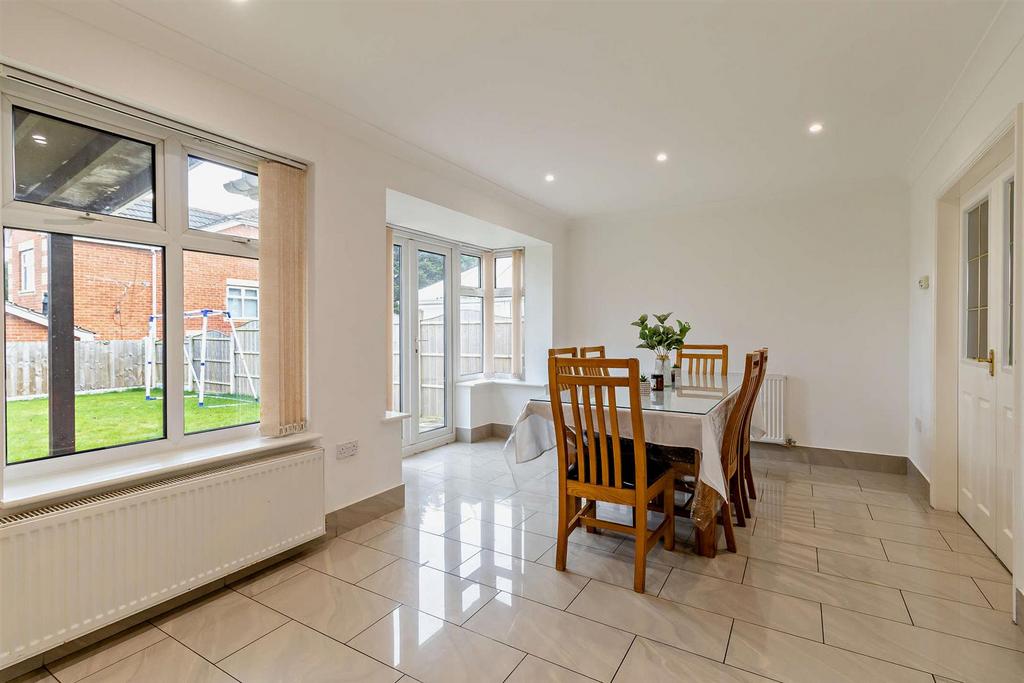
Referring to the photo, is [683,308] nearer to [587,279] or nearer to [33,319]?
[587,279]

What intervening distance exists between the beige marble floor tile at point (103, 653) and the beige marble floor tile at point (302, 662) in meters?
0.44

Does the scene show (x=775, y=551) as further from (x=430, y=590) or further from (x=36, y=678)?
(x=36, y=678)

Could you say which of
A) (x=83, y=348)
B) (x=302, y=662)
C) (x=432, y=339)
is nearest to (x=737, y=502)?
(x=302, y=662)

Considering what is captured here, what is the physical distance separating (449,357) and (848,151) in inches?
160

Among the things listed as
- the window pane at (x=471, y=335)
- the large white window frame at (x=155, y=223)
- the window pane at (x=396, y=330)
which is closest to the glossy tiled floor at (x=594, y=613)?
the large white window frame at (x=155, y=223)

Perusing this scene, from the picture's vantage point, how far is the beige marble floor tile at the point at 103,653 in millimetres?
1877

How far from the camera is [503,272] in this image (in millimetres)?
6086

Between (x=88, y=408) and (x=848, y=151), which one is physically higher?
(x=848, y=151)

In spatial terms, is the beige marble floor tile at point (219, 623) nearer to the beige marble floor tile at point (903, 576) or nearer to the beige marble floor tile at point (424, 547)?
the beige marble floor tile at point (424, 547)

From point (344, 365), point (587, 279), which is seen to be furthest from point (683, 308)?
point (344, 365)

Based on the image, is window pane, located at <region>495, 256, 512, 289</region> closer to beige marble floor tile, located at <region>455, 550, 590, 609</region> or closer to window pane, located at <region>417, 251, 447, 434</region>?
window pane, located at <region>417, 251, 447, 434</region>

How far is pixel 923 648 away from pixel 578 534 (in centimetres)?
168

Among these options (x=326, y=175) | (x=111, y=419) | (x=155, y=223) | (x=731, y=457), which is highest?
(x=326, y=175)

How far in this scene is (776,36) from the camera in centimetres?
220
